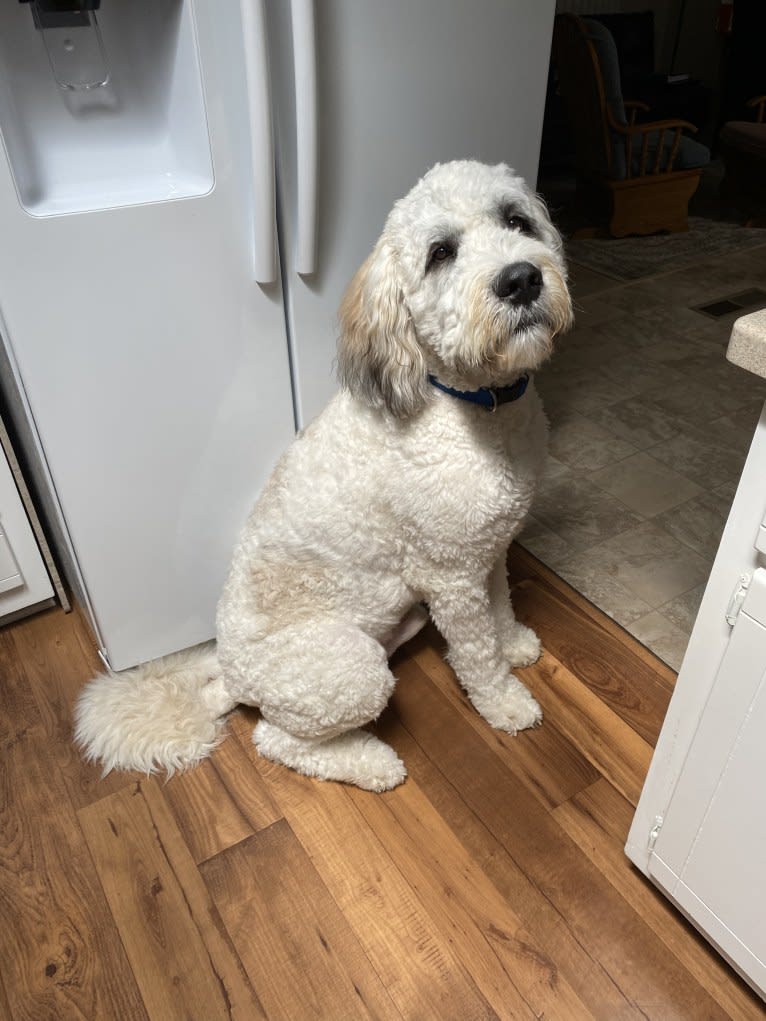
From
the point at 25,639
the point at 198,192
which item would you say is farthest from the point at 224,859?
the point at 198,192

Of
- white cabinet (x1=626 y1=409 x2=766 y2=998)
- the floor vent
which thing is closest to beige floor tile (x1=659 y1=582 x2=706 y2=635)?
white cabinet (x1=626 y1=409 x2=766 y2=998)

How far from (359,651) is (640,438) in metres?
1.56

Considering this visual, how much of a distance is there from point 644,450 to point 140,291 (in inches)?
69.2

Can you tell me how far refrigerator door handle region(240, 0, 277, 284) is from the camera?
1123mm

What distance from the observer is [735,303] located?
335 cm

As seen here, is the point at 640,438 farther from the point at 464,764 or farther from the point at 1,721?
the point at 1,721

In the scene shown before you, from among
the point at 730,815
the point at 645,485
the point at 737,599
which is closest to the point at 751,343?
the point at 737,599

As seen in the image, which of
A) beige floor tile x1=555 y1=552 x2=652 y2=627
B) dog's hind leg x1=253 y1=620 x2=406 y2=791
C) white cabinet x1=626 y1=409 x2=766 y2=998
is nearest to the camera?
white cabinet x1=626 y1=409 x2=766 y2=998

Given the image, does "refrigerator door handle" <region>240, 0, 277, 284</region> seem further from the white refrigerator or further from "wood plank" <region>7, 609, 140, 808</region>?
"wood plank" <region>7, 609, 140, 808</region>

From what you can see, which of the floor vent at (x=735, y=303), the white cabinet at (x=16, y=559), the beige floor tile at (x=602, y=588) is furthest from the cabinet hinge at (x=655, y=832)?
the floor vent at (x=735, y=303)

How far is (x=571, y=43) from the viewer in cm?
380

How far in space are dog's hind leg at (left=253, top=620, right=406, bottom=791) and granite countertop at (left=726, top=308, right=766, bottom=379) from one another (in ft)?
2.77

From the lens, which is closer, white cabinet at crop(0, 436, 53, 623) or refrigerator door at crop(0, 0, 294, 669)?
refrigerator door at crop(0, 0, 294, 669)

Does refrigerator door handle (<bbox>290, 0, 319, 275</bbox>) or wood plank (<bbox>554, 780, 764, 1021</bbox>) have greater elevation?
refrigerator door handle (<bbox>290, 0, 319, 275</bbox>)
